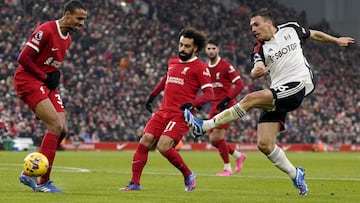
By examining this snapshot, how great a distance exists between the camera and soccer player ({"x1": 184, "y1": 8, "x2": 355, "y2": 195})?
11.3 meters

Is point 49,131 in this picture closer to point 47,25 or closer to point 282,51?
point 47,25

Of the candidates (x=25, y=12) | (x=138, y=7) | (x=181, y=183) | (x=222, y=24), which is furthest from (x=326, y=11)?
(x=181, y=183)

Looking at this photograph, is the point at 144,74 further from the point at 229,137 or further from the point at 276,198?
the point at 276,198

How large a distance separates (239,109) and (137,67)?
3388cm

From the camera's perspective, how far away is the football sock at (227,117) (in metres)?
11.1

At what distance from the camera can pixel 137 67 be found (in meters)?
44.8

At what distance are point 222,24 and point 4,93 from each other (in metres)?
17.8

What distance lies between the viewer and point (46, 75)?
1153 centimetres

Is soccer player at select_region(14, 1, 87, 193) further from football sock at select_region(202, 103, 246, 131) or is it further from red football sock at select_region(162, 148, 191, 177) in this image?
football sock at select_region(202, 103, 246, 131)

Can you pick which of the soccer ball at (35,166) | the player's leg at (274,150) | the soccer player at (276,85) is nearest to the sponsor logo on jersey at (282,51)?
the soccer player at (276,85)

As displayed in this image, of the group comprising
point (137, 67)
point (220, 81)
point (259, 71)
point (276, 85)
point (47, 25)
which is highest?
point (47, 25)

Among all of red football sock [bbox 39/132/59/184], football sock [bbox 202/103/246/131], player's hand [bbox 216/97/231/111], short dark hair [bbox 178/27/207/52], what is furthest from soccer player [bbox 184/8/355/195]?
player's hand [bbox 216/97/231/111]

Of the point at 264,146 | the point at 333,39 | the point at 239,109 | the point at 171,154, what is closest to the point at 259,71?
the point at 239,109

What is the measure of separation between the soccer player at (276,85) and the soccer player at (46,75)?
191 cm
